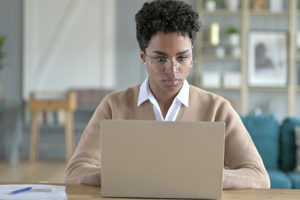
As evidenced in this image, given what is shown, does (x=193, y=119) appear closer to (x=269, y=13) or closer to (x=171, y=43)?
(x=171, y=43)

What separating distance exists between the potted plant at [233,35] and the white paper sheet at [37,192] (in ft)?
15.5

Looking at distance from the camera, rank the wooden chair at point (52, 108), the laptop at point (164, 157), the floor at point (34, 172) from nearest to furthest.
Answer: the laptop at point (164, 157) < the floor at point (34, 172) < the wooden chair at point (52, 108)

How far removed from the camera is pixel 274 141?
3490 mm

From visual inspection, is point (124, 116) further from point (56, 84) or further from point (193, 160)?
point (56, 84)

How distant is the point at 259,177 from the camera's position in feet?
4.91

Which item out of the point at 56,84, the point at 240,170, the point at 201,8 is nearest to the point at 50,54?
the point at 56,84

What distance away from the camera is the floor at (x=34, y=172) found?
457 cm

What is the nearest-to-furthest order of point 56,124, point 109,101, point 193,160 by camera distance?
point 193,160 → point 109,101 → point 56,124

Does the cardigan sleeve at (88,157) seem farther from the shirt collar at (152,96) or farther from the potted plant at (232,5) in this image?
the potted plant at (232,5)

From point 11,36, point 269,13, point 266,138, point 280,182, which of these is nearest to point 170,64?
point 280,182

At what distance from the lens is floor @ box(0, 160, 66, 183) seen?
15.0ft

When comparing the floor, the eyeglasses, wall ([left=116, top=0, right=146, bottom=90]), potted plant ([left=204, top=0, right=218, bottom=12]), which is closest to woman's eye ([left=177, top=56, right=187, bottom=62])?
the eyeglasses

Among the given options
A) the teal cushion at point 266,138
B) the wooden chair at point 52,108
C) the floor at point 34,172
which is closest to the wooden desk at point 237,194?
the teal cushion at point 266,138

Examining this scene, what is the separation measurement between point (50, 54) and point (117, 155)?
5084mm
